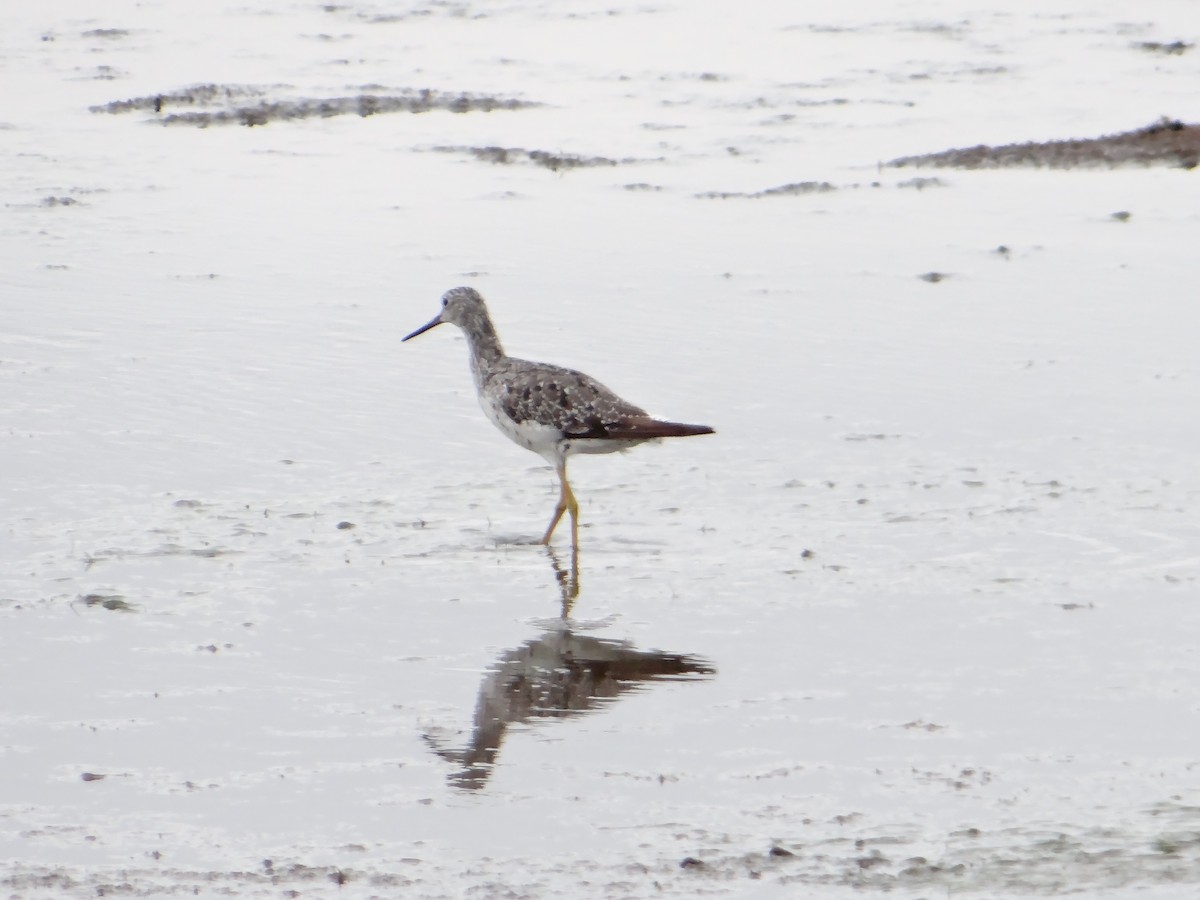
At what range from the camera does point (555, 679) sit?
8.17 m

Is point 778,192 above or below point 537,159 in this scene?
below

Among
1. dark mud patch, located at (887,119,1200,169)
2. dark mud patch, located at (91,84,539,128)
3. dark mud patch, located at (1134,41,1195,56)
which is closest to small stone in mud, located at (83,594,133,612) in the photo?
dark mud patch, located at (887,119,1200,169)

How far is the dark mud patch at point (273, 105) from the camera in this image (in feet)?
84.1

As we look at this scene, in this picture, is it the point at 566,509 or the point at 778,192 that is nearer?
the point at 566,509

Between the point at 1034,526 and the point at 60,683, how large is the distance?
4993mm

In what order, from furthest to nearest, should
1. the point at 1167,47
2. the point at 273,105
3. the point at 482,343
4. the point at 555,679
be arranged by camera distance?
the point at 1167,47
the point at 273,105
the point at 482,343
the point at 555,679

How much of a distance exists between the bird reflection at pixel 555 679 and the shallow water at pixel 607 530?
31 millimetres

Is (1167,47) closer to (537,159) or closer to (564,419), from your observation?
(537,159)

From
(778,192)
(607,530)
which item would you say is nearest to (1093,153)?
(778,192)

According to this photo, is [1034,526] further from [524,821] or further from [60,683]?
[60,683]

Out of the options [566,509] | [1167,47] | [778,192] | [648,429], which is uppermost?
[1167,47]

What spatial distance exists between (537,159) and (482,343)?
35.4ft

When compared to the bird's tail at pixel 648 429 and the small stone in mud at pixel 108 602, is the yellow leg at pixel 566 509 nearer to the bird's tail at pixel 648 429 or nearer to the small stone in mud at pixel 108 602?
the bird's tail at pixel 648 429

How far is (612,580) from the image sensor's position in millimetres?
9617
